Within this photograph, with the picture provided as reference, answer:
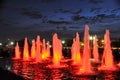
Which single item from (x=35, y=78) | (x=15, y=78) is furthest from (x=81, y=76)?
(x=15, y=78)

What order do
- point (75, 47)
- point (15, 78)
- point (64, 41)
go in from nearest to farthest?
point (15, 78) → point (75, 47) → point (64, 41)

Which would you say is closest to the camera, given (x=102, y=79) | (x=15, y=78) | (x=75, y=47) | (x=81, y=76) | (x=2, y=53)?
(x=15, y=78)

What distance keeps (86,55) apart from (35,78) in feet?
18.8

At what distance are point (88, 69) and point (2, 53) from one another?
38.9m

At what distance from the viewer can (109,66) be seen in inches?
1273

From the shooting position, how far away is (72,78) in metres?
24.1

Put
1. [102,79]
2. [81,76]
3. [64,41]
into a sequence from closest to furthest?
[102,79] → [81,76] → [64,41]

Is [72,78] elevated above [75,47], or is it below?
below

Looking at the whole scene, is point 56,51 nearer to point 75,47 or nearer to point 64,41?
point 75,47

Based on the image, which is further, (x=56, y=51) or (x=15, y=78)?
(x=56, y=51)

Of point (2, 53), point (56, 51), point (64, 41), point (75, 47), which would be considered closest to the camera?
point (56, 51)

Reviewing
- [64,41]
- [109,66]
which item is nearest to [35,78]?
[109,66]

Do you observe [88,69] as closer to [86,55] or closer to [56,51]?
[86,55]

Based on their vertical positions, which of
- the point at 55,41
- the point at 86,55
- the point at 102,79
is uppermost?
the point at 55,41
